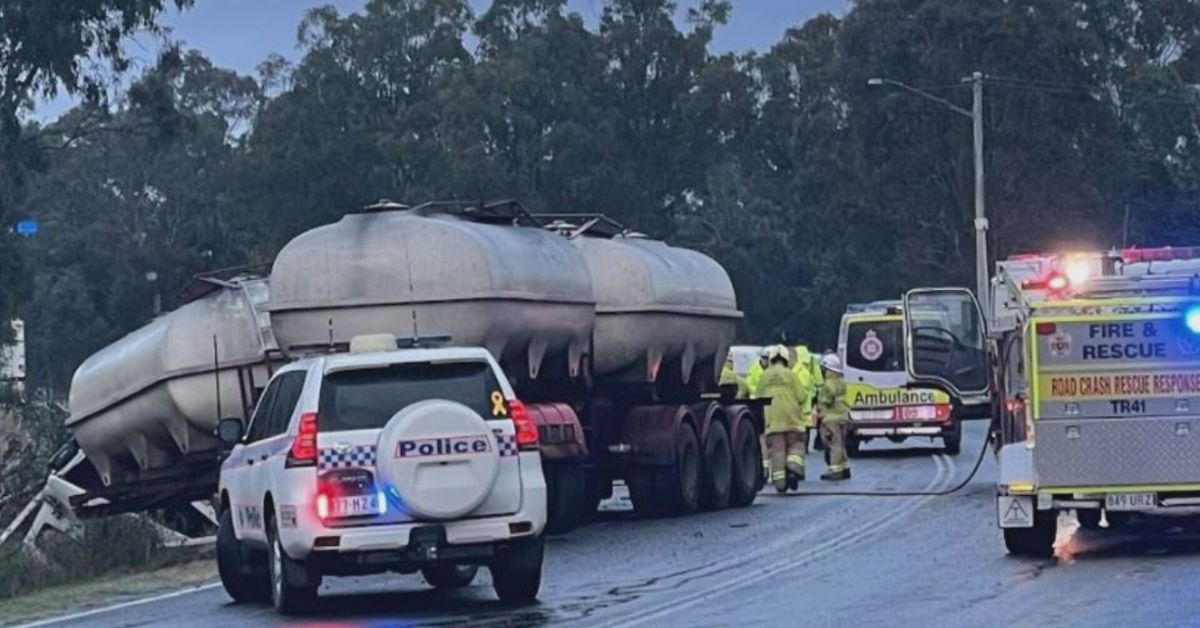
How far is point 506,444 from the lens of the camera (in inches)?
581

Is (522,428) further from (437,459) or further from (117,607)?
(117,607)

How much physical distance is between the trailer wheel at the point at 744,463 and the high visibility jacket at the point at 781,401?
29 cm

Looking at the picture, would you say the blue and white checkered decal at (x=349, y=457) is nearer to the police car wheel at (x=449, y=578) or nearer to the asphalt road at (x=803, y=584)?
the asphalt road at (x=803, y=584)

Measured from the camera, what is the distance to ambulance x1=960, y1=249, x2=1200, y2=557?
57.6ft

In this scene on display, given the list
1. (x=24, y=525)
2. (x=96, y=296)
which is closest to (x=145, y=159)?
(x=96, y=296)

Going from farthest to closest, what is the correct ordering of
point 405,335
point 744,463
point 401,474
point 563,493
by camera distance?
1. point 744,463
2. point 563,493
3. point 405,335
4. point 401,474

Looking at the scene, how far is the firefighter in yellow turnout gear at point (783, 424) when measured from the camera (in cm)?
2789

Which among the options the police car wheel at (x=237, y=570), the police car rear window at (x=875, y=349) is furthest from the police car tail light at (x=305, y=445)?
the police car rear window at (x=875, y=349)

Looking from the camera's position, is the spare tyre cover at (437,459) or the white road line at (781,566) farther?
the white road line at (781,566)

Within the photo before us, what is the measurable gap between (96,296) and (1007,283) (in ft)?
208

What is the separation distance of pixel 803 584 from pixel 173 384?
A: 297 inches

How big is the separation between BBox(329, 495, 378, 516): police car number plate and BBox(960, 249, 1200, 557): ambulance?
18.2ft

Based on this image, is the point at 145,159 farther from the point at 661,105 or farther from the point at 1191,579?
the point at 1191,579

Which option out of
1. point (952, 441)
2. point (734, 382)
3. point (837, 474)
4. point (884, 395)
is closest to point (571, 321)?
point (734, 382)
